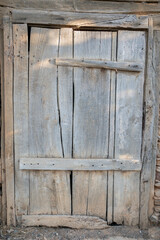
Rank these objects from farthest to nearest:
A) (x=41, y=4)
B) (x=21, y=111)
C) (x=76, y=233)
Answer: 1. (x=76, y=233)
2. (x=21, y=111)
3. (x=41, y=4)

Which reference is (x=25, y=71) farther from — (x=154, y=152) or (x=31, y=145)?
(x=154, y=152)

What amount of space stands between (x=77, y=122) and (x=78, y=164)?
0.44 metres

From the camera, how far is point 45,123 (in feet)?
7.79

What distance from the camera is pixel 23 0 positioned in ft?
7.35

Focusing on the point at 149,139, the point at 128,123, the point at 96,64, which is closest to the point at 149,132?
the point at 149,139

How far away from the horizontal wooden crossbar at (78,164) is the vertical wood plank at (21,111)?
0.10m

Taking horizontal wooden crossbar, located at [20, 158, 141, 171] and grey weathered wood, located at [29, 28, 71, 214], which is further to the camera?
horizontal wooden crossbar, located at [20, 158, 141, 171]

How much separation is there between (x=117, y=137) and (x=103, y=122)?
22 centimetres

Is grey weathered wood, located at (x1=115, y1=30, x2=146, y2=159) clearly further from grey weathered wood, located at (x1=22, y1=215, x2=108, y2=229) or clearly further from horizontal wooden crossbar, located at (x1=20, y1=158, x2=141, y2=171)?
grey weathered wood, located at (x1=22, y1=215, x2=108, y2=229)

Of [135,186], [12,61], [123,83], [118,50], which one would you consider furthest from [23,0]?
[135,186]

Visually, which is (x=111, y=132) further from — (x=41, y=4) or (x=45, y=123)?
A: (x=41, y=4)

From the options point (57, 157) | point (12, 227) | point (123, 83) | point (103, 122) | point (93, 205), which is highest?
point (123, 83)

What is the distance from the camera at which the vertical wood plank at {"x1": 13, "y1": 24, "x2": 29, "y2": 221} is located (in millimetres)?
2268

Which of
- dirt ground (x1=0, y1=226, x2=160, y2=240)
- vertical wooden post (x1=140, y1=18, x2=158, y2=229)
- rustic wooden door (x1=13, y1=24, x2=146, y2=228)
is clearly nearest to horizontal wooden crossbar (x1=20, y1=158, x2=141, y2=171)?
rustic wooden door (x1=13, y1=24, x2=146, y2=228)
